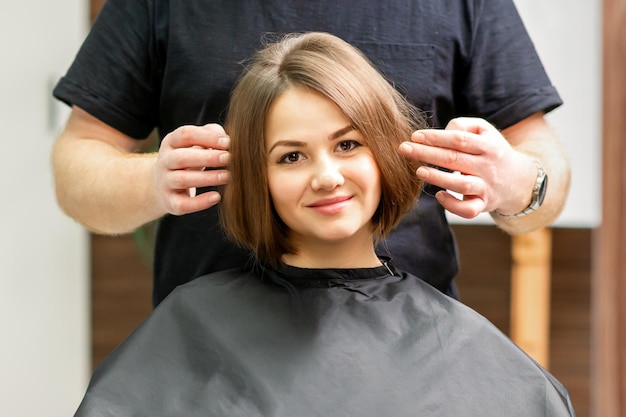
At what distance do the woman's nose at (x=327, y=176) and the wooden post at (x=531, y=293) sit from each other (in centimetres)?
167

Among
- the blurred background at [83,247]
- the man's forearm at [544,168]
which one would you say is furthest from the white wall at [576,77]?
the man's forearm at [544,168]

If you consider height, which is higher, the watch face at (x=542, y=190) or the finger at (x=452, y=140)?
the finger at (x=452, y=140)

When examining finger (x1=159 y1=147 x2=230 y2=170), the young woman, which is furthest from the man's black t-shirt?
finger (x1=159 y1=147 x2=230 y2=170)

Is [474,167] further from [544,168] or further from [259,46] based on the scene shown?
[259,46]

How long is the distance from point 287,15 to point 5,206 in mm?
1557

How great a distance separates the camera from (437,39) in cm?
160

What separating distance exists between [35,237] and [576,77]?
1937mm

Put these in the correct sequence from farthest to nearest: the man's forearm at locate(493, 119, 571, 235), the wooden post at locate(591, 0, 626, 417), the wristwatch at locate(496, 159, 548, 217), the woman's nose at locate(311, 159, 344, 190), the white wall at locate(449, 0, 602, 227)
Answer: the white wall at locate(449, 0, 602, 227)
the wooden post at locate(591, 0, 626, 417)
the man's forearm at locate(493, 119, 571, 235)
the wristwatch at locate(496, 159, 548, 217)
the woman's nose at locate(311, 159, 344, 190)

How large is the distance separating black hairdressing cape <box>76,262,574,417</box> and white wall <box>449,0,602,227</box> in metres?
1.39

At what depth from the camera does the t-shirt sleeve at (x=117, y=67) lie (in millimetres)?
1624

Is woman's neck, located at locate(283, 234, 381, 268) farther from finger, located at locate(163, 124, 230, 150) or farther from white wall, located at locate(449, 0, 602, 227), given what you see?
white wall, located at locate(449, 0, 602, 227)

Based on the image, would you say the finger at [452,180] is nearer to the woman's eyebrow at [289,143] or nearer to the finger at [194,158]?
the woman's eyebrow at [289,143]

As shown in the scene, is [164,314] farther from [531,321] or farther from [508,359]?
[531,321]

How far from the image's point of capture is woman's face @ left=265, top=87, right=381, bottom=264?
1.33 meters
